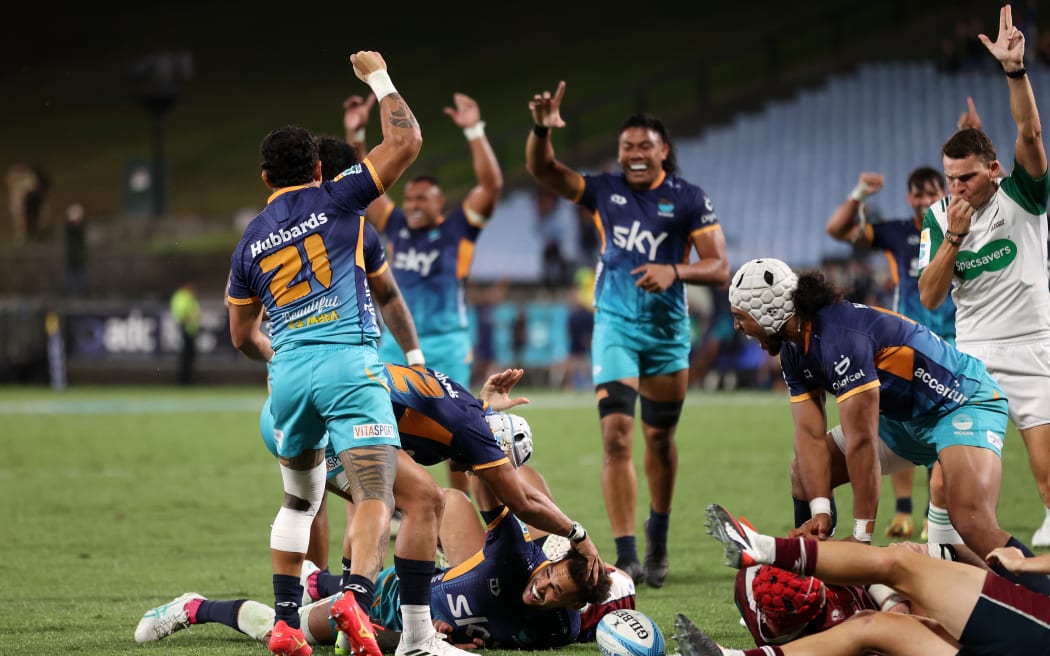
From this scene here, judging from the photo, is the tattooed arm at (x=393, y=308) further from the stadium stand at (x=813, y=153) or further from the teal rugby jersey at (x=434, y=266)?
the stadium stand at (x=813, y=153)

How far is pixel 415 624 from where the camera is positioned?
18.3 ft

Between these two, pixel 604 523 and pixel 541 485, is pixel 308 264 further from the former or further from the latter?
pixel 604 523

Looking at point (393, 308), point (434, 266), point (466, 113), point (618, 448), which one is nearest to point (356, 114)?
point (466, 113)

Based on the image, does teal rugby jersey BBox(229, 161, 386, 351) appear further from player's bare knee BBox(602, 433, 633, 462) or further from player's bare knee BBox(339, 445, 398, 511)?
player's bare knee BBox(602, 433, 633, 462)

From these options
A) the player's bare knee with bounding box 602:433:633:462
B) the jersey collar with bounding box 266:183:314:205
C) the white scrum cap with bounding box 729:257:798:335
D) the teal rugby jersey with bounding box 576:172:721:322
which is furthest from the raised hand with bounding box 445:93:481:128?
the white scrum cap with bounding box 729:257:798:335

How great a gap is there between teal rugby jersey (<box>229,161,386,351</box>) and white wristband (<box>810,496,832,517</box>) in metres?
2.18

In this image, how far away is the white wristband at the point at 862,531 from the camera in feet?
18.7

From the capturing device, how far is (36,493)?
469 inches

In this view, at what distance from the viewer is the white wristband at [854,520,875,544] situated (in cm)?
571

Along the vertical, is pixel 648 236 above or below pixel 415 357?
above

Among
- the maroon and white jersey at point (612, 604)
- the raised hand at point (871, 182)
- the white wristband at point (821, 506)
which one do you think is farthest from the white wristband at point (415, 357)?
the raised hand at point (871, 182)

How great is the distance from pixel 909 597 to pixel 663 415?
3549mm

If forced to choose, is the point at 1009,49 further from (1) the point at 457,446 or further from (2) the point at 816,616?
(1) the point at 457,446

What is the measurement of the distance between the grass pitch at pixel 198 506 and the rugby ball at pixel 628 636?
498 mm
